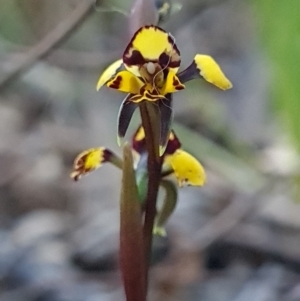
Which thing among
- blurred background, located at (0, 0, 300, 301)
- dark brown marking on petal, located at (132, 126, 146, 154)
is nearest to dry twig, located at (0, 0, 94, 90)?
blurred background, located at (0, 0, 300, 301)

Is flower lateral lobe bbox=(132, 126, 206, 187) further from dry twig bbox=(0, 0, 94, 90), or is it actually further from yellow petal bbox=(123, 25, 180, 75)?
dry twig bbox=(0, 0, 94, 90)

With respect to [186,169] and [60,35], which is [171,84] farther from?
[60,35]

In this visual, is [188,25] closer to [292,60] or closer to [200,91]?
[200,91]

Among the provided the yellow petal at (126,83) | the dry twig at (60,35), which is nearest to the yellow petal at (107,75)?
the yellow petal at (126,83)

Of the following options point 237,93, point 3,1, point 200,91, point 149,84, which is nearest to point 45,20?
point 3,1

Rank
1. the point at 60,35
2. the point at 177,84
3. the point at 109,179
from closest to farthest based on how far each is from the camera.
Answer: the point at 177,84 → the point at 60,35 → the point at 109,179

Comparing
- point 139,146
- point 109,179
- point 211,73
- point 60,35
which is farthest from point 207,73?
point 109,179
